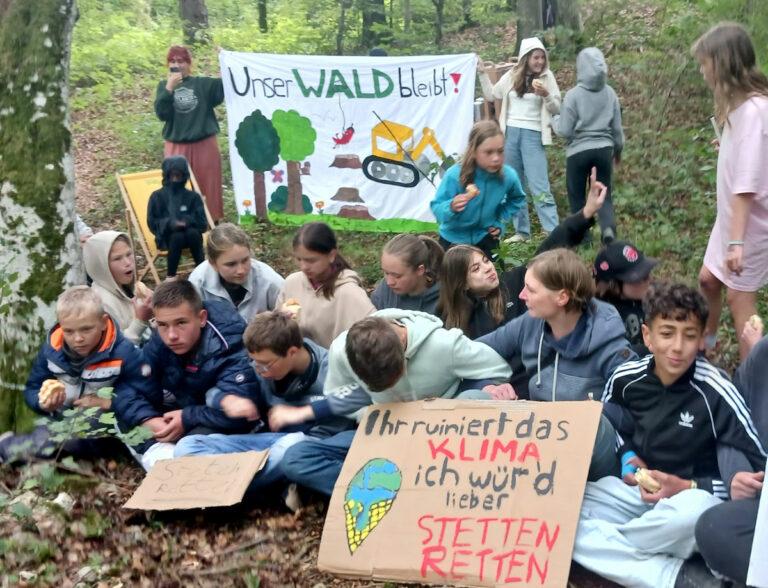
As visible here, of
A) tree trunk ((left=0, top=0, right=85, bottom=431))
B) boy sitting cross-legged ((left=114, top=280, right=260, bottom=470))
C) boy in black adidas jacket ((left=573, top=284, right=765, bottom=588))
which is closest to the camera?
boy in black adidas jacket ((left=573, top=284, right=765, bottom=588))

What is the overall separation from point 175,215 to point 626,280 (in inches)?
189

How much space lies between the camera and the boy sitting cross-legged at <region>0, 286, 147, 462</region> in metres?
4.69

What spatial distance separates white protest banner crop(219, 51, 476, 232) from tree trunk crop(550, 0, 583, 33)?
4697mm

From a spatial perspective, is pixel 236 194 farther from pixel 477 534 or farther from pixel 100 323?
pixel 477 534

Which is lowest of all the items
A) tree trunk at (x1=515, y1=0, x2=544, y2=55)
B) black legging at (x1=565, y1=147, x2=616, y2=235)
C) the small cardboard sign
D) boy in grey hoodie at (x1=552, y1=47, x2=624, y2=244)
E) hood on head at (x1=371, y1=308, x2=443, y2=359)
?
the small cardboard sign

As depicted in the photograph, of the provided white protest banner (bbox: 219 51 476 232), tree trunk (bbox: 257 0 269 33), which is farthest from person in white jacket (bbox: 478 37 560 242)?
tree trunk (bbox: 257 0 269 33)

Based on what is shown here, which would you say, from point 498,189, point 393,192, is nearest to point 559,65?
point 393,192

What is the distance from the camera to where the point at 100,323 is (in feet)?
15.6

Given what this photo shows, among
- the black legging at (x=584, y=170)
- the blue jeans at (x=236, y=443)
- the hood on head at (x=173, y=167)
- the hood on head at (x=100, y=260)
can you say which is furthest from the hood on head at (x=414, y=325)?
the hood on head at (x=173, y=167)

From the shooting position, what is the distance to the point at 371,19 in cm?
1480

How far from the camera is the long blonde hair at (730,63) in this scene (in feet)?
13.3

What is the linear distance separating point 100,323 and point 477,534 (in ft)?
7.89

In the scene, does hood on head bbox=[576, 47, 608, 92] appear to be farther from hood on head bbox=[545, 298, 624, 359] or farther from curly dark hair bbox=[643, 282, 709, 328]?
curly dark hair bbox=[643, 282, 709, 328]

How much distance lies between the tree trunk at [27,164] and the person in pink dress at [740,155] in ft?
11.8
